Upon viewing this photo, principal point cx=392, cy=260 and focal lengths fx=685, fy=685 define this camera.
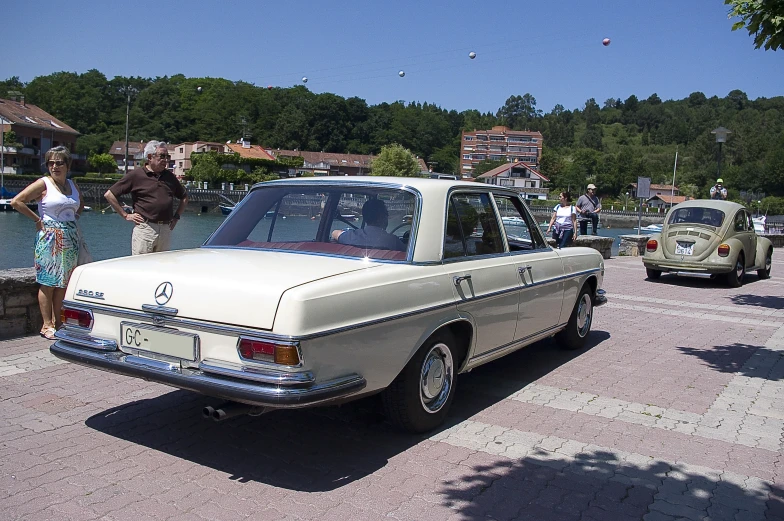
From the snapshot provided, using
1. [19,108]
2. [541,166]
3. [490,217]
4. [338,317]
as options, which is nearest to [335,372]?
[338,317]

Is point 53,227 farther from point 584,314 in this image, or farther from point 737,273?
point 737,273

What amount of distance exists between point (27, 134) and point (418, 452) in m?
112

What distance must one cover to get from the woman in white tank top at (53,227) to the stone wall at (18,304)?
169 mm

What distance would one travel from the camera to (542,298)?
579cm

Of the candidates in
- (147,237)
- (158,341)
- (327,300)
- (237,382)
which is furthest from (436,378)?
(147,237)

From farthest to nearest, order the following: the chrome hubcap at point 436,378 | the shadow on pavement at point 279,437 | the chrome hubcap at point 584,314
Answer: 1. the chrome hubcap at point 584,314
2. the chrome hubcap at point 436,378
3. the shadow on pavement at point 279,437

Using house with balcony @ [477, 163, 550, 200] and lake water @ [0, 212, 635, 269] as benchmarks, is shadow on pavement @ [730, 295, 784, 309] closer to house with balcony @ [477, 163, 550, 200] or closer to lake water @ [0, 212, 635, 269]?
lake water @ [0, 212, 635, 269]

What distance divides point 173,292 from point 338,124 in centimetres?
14420

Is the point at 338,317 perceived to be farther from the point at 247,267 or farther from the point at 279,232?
the point at 279,232

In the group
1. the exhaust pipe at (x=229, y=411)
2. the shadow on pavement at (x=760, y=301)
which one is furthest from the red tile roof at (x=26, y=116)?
the exhaust pipe at (x=229, y=411)

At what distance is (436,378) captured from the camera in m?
4.46

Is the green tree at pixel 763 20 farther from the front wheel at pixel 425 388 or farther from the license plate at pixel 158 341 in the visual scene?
the license plate at pixel 158 341

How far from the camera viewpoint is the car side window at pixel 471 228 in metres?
4.71

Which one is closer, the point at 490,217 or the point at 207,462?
the point at 207,462
